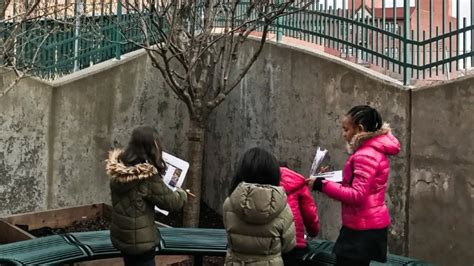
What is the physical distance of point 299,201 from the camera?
4.44 metres

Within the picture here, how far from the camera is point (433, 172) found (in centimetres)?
602

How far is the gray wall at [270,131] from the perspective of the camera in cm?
593

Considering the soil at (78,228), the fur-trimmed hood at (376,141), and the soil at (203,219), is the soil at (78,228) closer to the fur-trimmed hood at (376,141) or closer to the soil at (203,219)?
the soil at (203,219)

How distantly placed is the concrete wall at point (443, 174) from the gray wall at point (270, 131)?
1cm

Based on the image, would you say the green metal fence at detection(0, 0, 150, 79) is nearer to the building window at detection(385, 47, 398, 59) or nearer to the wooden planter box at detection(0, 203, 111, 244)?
the wooden planter box at detection(0, 203, 111, 244)

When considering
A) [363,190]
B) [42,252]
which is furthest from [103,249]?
[363,190]

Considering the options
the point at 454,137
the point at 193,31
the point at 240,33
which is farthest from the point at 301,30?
the point at 454,137

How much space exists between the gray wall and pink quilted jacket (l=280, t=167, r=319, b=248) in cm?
206

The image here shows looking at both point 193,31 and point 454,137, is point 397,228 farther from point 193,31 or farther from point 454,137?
point 193,31

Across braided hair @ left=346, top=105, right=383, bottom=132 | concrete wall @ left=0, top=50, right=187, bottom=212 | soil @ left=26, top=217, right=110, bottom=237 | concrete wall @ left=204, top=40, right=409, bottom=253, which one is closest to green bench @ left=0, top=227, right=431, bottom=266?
braided hair @ left=346, top=105, right=383, bottom=132

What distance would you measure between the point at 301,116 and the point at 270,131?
1.90 feet

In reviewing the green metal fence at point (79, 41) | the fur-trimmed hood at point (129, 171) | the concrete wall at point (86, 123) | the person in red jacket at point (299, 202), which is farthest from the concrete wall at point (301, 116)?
the fur-trimmed hood at point (129, 171)

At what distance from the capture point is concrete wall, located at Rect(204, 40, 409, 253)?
637 cm

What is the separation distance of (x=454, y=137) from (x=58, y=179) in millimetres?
5540
